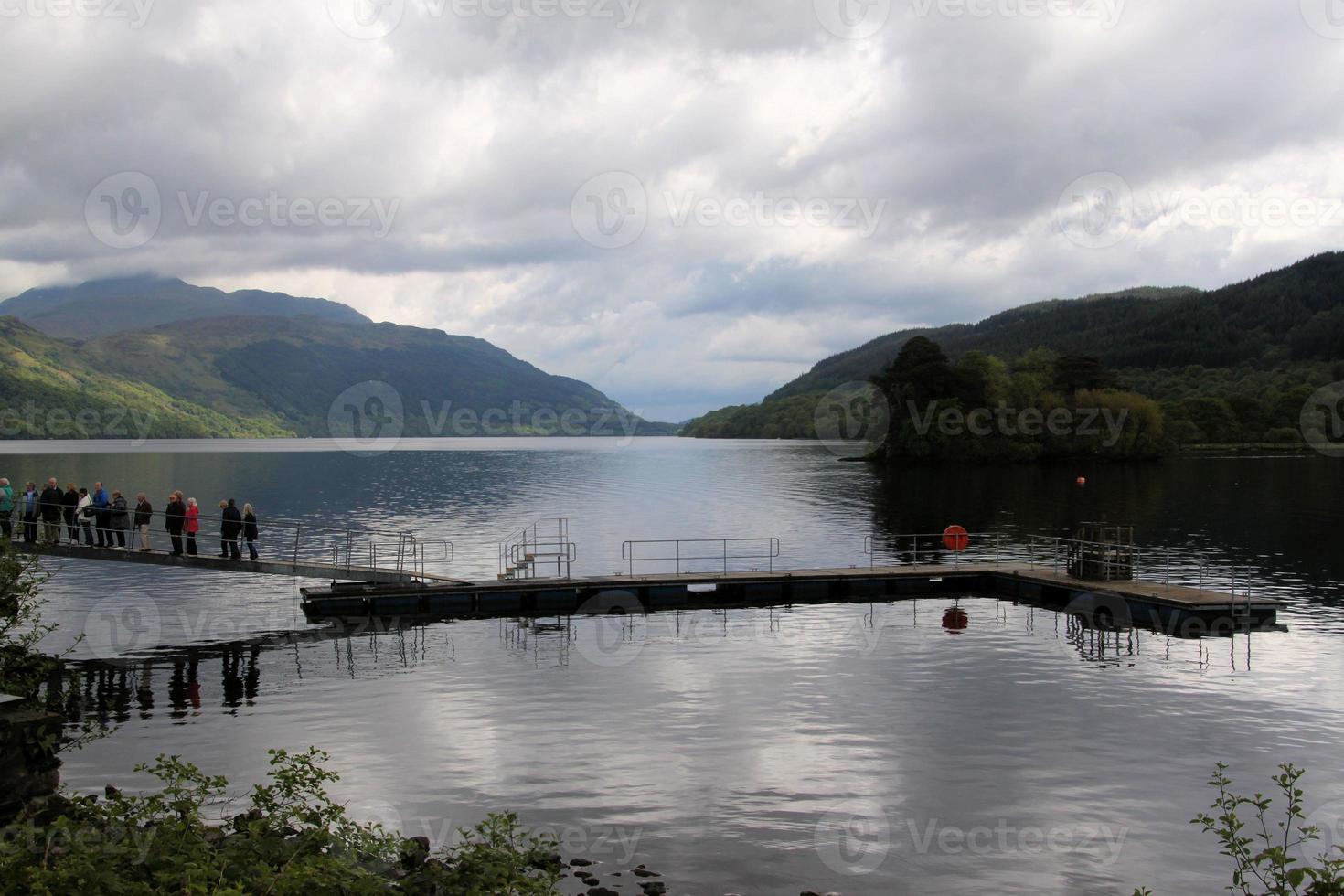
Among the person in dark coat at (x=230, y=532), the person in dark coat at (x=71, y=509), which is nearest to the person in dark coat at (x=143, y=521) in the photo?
the person in dark coat at (x=71, y=509)

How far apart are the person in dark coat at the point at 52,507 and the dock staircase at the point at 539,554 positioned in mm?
18606

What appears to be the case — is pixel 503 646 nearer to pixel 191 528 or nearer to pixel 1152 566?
pixel 191 528

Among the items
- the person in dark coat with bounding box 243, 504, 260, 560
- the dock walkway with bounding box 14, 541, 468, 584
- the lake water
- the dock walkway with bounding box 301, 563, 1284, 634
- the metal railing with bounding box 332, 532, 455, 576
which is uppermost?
the person in dark coat with bounding box 243, 504, 260, 560

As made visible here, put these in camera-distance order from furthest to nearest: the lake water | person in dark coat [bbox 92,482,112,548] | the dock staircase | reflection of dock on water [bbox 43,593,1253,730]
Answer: the dock staircase → person in dark coat [bbox 92,482,112,548] → reflection of dock on water [bbox 43,593,1253,730] → the lake water

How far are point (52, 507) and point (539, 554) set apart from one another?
68.9 ft

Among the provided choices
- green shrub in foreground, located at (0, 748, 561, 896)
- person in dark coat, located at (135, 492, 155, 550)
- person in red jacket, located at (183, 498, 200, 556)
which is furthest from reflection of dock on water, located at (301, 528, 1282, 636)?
green shrub in foreground, located at (0, 748, 561, 896)

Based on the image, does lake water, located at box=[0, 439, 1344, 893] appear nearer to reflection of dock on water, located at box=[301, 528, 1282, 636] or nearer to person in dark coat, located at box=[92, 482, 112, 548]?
reflection of dock on water, located at box=[301, 528, 1282, 636]

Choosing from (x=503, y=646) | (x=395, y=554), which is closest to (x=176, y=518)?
(x=503, y=646)

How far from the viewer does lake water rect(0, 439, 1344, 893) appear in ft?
60.2

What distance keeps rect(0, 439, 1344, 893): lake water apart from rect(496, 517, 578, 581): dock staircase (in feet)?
11.3

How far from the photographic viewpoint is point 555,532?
251 ft

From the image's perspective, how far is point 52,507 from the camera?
40250 millimetres

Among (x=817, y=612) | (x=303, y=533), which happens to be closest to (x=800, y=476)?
(x=303, y=533)

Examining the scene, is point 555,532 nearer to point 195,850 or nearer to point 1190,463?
point 195,850
